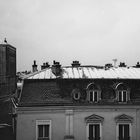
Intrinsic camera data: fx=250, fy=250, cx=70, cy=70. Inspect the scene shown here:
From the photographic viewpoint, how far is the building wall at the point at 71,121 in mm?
24250

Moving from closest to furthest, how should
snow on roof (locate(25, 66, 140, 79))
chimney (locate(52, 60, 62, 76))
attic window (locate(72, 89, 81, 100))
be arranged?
attic window (locate(72, 89, 81, 100))
snow on roof (locate(25, 66, 140, 79))
chimney (locate(52, 60, 62, 76))

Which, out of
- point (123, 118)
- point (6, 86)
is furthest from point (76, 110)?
point (6, 86)

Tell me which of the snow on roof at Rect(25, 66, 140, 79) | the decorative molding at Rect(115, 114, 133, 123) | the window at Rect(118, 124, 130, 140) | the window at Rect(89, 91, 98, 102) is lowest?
the window at Rect(118, 124, 130, 140)

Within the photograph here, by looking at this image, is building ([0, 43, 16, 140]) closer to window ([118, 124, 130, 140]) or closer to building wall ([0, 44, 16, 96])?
building wall ([0, 44, 16, 96])

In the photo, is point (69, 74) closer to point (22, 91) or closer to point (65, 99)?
point (65, 99)

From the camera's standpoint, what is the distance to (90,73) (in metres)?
27.5

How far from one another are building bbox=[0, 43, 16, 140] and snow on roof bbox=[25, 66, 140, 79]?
8.49m

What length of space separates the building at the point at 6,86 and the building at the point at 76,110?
27.7ft

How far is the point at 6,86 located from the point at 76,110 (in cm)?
1358

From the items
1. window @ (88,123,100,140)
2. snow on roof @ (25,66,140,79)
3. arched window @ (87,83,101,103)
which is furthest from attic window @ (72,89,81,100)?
window @ (88,123,100,140)

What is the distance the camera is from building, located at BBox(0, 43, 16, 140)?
32.5 m

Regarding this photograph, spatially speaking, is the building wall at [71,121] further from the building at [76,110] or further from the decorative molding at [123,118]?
the decorative molding at [123,118]

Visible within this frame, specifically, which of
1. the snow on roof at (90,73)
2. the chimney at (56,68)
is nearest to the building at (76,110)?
the snow on roof at (90,73)

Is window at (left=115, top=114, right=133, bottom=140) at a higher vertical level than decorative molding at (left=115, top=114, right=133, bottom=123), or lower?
lower
